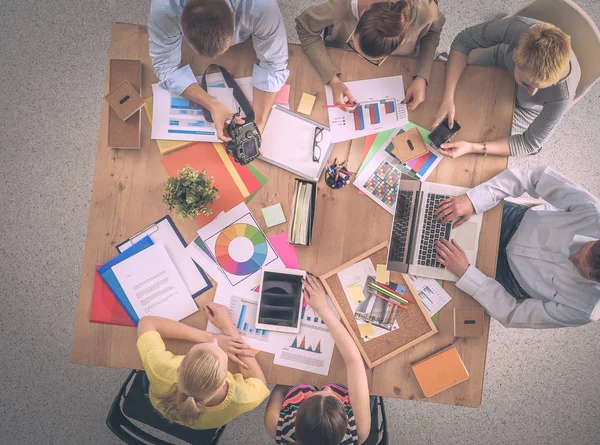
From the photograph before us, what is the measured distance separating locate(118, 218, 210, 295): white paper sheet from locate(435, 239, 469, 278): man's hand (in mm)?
911

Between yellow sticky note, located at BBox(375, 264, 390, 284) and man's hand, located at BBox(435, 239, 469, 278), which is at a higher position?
man's hand, located at BBox(435, 239, 469, 278)

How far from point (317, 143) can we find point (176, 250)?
0.69 metres

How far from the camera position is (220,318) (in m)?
1.62

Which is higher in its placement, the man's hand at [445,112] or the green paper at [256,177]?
the man's hand at [445,112]

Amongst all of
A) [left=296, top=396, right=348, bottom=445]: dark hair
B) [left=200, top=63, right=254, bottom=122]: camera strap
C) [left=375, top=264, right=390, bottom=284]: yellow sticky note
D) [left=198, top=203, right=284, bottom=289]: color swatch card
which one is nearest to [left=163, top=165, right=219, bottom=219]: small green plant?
[left=198, top=203, right=284, bottom=289]: color swatch card

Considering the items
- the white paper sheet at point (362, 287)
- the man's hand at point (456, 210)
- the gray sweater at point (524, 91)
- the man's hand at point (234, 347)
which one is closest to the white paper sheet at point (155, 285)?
the man's hand at point (234, 347)

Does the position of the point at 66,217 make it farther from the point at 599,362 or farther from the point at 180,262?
the point at 599,362

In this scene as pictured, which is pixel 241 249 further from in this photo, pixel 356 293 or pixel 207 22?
pixel 207 22

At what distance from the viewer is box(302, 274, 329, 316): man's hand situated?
5.35 ft

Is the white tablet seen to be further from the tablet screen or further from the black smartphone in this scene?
the black smartphone

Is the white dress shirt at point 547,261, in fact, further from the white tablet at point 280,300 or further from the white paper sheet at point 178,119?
the white paper sheet at point 178,119

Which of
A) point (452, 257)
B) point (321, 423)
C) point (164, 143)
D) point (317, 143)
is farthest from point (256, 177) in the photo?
point (321, 423)

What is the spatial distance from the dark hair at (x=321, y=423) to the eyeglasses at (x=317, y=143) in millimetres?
903

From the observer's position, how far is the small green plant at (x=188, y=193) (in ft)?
4.94
